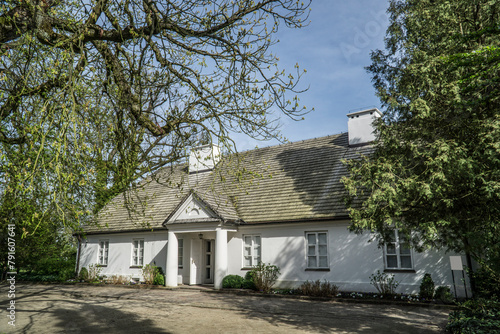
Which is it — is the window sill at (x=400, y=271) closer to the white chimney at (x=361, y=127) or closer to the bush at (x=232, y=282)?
the bush at (x=232, y=282)

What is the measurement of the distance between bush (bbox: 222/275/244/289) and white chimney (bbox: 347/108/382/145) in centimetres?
914

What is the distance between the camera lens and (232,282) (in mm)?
16406

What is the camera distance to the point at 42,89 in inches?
291

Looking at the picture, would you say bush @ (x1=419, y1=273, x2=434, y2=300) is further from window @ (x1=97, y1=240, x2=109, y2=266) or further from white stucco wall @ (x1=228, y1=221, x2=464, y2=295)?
window @ (x1=97, y1=240, x2=109, y2=266)

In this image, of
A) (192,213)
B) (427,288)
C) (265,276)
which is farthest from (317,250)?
(192,213)

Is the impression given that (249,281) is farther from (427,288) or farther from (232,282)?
(427,288)

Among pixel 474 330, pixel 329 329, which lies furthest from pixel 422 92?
pixel 329 329

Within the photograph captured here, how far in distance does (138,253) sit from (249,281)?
27.3 feet

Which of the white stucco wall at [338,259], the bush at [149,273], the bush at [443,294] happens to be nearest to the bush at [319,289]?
the white stucco wall at [338,259]

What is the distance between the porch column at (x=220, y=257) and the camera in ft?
55.3

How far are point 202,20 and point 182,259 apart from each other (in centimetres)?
A: 1543

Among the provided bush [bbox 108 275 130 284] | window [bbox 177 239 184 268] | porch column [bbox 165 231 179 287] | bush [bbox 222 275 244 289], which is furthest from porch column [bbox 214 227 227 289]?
bush [bbox 108 275 130 284]

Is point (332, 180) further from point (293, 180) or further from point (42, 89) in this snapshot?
point (42, 89)

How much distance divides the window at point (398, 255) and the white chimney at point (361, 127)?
20.5ft
